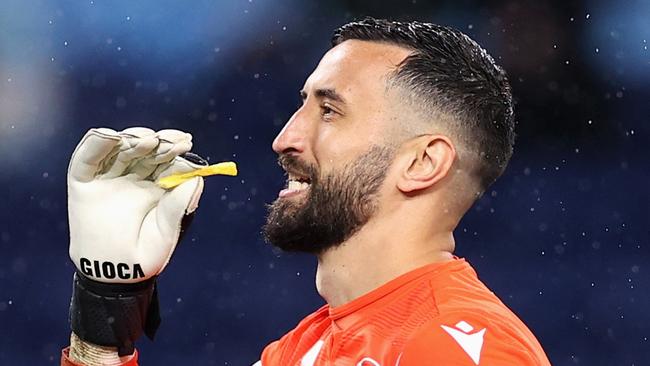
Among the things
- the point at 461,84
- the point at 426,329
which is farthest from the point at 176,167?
the point at 426,329

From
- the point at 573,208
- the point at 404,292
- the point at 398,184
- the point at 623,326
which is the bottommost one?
the point at 623,326

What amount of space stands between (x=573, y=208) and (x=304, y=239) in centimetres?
234

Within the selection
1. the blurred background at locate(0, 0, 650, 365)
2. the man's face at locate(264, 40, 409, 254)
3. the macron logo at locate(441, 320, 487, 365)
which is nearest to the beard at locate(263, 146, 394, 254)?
the man's face at locate(264, 40, 409, 254)

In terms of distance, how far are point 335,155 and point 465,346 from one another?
0.43m

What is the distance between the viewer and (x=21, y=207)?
3916 millimetres

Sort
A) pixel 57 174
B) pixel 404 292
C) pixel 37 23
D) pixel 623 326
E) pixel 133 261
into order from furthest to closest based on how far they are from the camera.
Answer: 1. pixel 37 23
2. pixel 57 174
3. pixel 623 326
4. pixel 133 261
5. pixel 404 292

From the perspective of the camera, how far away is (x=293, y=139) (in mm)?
1854

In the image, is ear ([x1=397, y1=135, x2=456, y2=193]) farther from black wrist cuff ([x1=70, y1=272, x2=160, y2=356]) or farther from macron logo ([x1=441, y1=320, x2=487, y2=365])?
black wrist cuff ([x1=70, y1=272, x2=160, y2=356])

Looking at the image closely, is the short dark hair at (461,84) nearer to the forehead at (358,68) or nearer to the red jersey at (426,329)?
the forehead at (358,68)

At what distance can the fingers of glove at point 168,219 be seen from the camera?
6.51ft

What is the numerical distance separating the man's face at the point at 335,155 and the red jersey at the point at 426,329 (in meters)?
0.13

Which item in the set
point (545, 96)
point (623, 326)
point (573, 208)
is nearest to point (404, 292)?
point (623, 326)

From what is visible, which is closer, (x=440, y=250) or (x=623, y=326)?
(x=440, y=250)

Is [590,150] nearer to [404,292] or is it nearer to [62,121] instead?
[62,121]
